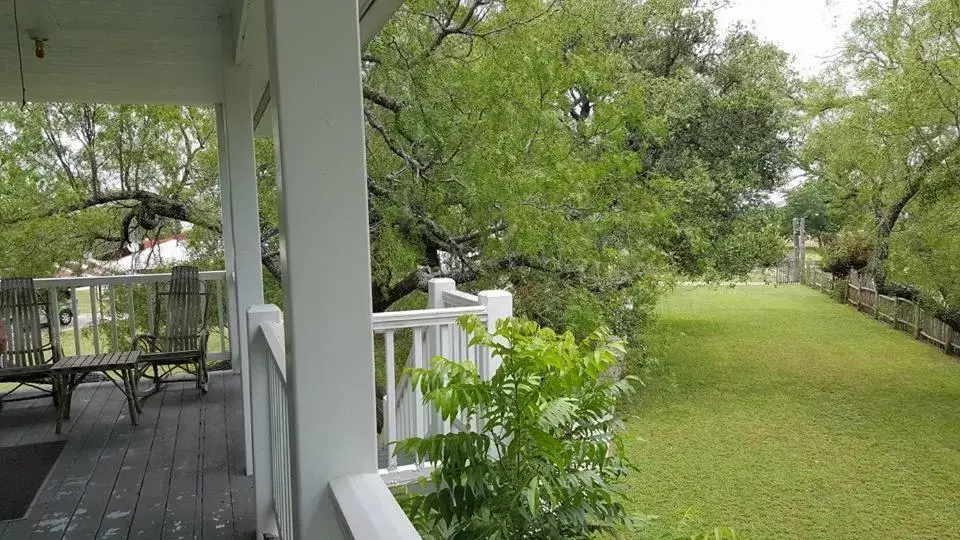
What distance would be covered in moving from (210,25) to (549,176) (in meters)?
3.56

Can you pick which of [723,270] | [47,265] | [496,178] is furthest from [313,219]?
[47,265]

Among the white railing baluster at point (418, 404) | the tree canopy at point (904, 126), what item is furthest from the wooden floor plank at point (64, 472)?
the tree canopy at point (904, 126)

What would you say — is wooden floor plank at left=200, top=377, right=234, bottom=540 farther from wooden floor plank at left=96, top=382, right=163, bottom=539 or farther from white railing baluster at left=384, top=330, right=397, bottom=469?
white railing baluster at left=384, top=330, right=397, bottom=469

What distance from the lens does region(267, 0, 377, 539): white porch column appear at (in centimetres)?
105

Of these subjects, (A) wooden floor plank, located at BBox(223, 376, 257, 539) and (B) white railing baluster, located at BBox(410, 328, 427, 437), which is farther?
(B) white railing baluster, located at BBox(410, 328, 427, 437)

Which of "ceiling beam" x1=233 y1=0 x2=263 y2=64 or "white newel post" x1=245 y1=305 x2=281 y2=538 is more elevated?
"ceiling beam" x1=233 y1=0 x2=263 y2=64

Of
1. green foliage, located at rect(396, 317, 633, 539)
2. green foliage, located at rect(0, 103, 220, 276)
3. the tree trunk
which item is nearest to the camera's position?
green foliage, located at rect(396, 317, 633, 539)

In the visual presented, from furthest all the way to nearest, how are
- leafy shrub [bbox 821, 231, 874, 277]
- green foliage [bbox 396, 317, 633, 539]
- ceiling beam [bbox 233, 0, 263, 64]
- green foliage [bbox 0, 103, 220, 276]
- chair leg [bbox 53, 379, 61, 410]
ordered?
leafy shrub [bbox 821, 231, 874, 277] → green foliage [bbox 0, 103, 220, 276] → chair leg [bbox 53, 379, 61, 410] → ceiling beam [bbox 233, 0, 263, 64] → green foliage [bbox 396, 317, 633, 539]

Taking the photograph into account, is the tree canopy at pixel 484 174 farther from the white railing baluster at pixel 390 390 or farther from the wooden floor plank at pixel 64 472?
the wooden floor plank at pixel 64 472

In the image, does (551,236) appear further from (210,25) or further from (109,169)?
(109,169)

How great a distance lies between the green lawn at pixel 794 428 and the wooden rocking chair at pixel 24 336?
4.14m

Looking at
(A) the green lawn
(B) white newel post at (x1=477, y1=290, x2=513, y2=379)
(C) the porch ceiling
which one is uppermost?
(C) the porch ceiling

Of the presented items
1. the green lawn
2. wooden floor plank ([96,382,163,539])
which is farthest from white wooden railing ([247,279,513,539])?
the green lawn

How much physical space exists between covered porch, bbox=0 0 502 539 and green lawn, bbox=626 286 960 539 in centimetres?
243
